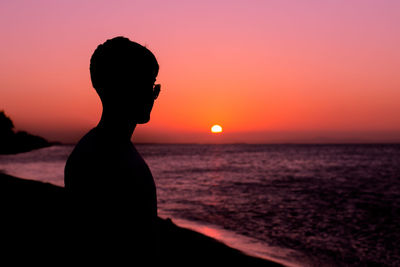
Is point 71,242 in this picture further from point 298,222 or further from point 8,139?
point 8,139

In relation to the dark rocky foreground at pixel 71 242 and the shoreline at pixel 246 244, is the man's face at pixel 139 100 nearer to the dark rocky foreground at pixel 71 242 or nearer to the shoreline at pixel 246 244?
the dark rocky foreground at pixel 71 242

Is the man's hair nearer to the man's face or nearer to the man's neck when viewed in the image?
the man's face

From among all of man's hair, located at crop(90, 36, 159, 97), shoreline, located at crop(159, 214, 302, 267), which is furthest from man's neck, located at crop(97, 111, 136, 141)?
shoreline, located at crop(159, 214, 302, 267)

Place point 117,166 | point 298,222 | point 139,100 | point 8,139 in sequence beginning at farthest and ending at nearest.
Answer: point 8,139 → point 298,222 → point 139,100 → point 117,166

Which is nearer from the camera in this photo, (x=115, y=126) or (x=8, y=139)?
(x=115, y=126)

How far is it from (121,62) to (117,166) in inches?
16.3

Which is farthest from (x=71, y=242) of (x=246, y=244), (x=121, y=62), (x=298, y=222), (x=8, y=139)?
(x=8, y=139)

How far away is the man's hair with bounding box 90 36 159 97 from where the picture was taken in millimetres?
1436

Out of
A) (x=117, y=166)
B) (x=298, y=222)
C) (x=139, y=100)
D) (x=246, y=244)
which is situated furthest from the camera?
(x=298, y=222)

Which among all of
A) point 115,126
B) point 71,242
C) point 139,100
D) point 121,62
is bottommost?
point 71,242

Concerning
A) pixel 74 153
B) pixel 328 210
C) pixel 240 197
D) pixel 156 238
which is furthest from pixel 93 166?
pixel 240 197

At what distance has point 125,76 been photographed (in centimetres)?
145

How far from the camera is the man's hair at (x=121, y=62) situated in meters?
1.44

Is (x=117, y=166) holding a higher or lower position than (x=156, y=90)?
lower
